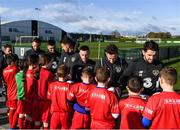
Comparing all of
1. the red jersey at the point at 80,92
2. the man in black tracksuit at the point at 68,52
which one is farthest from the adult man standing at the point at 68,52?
the red jersey at the point at 80,92

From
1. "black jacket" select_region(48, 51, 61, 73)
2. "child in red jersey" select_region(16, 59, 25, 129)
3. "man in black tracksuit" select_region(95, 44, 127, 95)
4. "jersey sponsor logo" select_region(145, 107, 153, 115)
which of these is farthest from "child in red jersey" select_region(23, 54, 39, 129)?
"jersey sponsor logo" select_region(145, 107, 153, 115)

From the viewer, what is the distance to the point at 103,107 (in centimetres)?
584

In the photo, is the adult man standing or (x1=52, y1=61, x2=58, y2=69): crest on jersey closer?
the adult man standing

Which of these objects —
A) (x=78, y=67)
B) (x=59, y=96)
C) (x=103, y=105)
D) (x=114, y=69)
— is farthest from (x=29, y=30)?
(x=103, y=105)

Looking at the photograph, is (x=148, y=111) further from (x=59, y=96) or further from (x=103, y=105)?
(x=59, y=96)

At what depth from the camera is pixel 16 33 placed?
88.9 metres

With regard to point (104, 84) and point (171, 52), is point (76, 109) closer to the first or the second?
point (104, 84)

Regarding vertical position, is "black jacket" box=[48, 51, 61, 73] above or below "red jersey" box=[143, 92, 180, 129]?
above

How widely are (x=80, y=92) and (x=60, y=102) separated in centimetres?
45

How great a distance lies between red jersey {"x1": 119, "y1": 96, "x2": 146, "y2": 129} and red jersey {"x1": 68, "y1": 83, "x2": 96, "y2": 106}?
1.06m

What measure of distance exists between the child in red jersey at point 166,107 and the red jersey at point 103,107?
2.69 ft

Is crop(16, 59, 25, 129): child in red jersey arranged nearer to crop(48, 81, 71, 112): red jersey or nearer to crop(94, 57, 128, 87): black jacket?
crop(48, 81, 71, 112): red jersey

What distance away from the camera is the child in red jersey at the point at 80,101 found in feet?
21.7

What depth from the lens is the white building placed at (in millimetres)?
86188
